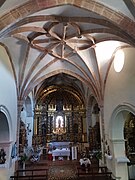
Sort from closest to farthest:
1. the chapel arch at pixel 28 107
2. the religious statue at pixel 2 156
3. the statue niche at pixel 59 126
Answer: the religious statue at pixel 2 156 < the chapel arch at pixel 28 107 < the statue niche at pixel 59 126

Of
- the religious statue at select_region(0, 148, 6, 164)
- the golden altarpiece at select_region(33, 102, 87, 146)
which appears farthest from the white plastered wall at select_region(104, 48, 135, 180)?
the golden altarpiece at select_region(33, 102, 87, 146)

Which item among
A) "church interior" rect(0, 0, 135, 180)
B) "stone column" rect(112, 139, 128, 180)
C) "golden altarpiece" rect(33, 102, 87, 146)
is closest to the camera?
"church interior" rect(0, 0, 135, 180)

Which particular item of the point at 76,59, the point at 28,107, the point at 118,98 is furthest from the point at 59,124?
the point at 118,98

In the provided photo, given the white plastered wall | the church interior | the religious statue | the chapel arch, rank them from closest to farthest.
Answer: the church interior < the white plastered wall < the religious statue < the chapel arch

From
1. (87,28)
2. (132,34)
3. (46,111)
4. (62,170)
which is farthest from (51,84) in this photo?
(132,34)

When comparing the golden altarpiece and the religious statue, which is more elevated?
the golden altarpiece

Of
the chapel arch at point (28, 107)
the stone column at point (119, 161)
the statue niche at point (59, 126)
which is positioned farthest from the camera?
the statue niche at point (59, 126)

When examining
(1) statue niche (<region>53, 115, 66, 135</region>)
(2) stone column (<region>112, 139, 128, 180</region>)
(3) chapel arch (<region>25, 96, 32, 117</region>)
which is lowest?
(2) stone column (<region>112, 139, 128, 180</region>)

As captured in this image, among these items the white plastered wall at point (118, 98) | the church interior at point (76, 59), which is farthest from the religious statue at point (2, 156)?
the white plastered wall at point (118, 98)

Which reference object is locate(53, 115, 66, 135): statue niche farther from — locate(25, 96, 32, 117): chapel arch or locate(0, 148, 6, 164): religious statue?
locate(0, 148, 6, 164): religious statue

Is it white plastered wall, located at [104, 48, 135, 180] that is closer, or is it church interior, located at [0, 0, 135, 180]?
church interior, located at [0, 0, 135, 180]

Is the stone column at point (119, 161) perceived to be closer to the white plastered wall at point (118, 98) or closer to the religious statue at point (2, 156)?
the white plastered wall at point (118, 98)

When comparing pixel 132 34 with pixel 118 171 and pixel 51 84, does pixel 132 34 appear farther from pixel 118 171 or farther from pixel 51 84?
pixel 51 84

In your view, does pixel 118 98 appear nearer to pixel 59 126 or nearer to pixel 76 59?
pixel 76 59
